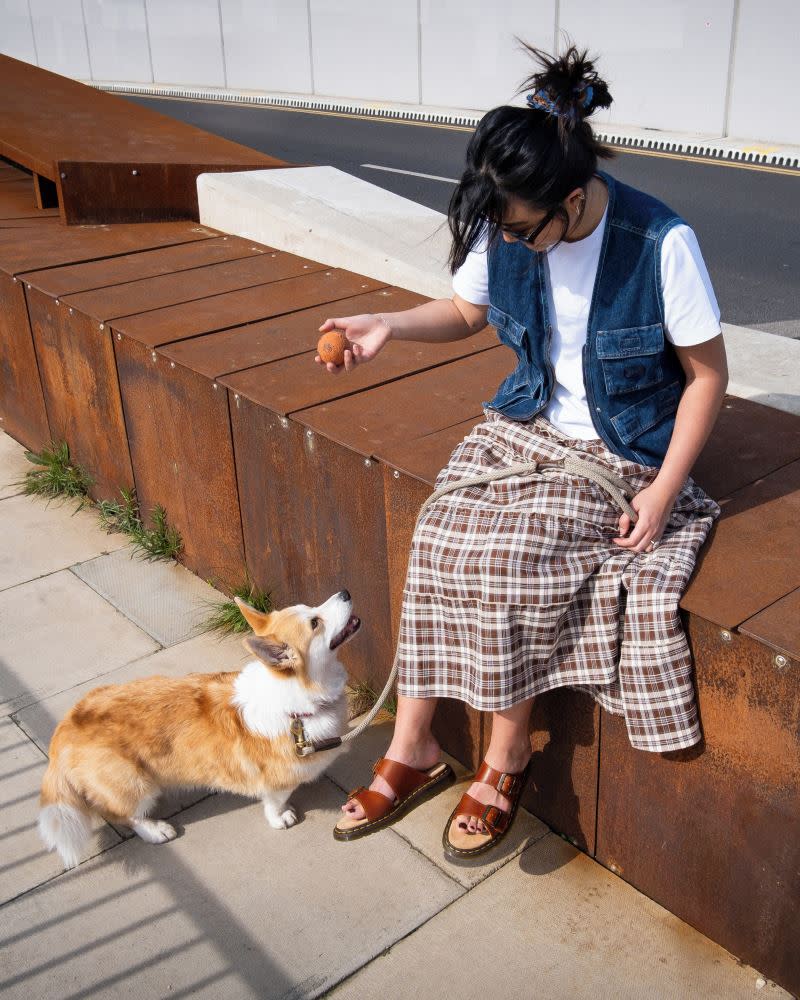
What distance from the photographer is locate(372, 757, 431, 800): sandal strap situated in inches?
119

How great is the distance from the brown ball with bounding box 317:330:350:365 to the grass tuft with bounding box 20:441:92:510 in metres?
2.78

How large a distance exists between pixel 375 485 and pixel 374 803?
100cm

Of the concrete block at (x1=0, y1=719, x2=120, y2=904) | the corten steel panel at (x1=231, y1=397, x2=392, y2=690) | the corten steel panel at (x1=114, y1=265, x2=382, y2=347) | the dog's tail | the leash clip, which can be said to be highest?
the corten steel panel at (x1=114, y1=265, x2=382, y2=347)

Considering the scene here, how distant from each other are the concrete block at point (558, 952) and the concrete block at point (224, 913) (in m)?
0.09

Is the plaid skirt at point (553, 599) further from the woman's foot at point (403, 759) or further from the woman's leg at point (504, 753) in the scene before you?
the woman's foot at point (403, 759)

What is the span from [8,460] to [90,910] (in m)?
3.51

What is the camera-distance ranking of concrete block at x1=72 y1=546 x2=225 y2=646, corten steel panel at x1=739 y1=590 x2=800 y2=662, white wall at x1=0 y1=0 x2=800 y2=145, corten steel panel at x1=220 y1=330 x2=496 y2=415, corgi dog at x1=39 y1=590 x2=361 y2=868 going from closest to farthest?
corten steel panel at x1=739 y1=590 x2=800 y2=662 → corgi dog at x1=39 y1=590 x2=361 y2=868 → corten steel panel at x1=220 y1=330 x2=496 y2=415 → concrete block at x1=72 y1=546 x2=225 y2=646 → white wall at x1=0 y1=0 x2=800 y2=145

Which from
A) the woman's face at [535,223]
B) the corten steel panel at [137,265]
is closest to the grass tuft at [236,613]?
the corten steel panel at [137,265]

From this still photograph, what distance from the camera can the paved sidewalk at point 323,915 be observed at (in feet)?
8.82

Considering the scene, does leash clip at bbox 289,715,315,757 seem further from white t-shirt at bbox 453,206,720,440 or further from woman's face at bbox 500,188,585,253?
woman's face at bbox 500,188,585,253

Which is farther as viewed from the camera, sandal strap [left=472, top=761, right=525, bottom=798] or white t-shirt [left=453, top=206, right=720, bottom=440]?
sandal strap [left=472, top=761, right=525, bottom=798]

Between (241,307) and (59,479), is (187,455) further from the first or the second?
(59,479)

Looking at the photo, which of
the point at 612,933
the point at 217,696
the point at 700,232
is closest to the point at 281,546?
the point at 217,696

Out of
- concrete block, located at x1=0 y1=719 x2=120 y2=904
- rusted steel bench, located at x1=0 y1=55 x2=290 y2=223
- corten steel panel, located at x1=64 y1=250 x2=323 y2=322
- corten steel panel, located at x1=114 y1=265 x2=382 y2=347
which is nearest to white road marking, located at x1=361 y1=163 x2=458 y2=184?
rusted steel bench, located at x1=0 y1=55 x2=290 y2=223
